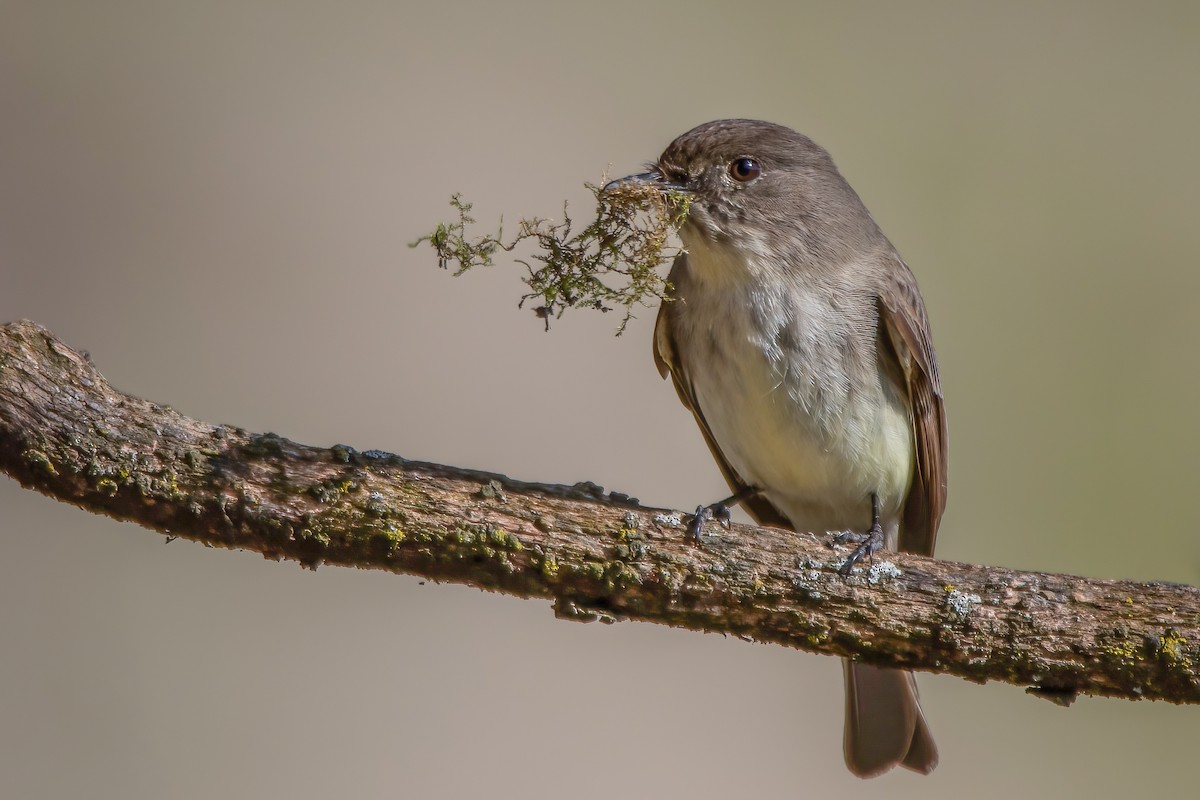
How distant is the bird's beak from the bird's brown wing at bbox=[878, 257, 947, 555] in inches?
30.5

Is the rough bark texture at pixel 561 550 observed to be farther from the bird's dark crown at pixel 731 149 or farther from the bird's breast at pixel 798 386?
the bird's dark crown at pixel 731 149

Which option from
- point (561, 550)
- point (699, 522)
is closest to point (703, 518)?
point (699, 522)

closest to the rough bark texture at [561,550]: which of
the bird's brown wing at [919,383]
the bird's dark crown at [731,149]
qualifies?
the bird's brown wing at [919,383]

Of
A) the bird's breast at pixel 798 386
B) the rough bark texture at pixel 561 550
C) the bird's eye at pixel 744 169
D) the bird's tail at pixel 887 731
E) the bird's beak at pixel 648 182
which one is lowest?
the bird's tail at pixel 887 731

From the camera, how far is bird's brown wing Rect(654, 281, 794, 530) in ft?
12.5

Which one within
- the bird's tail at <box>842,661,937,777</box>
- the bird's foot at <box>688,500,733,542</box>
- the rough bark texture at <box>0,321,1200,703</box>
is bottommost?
the bird's tail at <box>842,661,937,777</box>

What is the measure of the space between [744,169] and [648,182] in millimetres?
367

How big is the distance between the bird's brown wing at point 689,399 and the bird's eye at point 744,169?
0.45 meters

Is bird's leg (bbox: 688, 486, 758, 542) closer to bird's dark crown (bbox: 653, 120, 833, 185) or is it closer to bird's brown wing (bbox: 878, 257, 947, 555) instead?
bird's brown wing (bbox: 878, 257, 947, 555)

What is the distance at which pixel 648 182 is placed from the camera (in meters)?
3.41

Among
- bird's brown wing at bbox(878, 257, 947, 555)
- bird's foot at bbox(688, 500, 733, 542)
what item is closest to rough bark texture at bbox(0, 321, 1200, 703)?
bird's foot at bbox(688, 500, 733, 542)

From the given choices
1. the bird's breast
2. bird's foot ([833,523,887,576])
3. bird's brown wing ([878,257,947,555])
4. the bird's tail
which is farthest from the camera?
the bird's tail

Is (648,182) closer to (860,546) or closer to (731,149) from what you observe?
(731,149)

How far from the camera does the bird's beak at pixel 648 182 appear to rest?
3.25 metres
